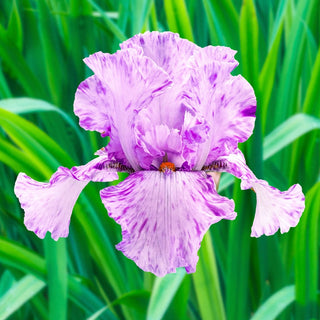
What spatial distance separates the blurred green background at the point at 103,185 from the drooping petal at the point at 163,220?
12.0 inches

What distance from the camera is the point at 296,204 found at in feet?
1.93

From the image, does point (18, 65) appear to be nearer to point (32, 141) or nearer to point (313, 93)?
point (32, 141)

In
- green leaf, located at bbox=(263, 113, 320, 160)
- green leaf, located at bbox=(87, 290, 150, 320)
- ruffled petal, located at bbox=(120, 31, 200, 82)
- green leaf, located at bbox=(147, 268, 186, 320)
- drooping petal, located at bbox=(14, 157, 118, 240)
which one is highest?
ruffled petal, located at bbox=(120, 31, 200, 82)

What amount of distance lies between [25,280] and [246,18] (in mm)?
592

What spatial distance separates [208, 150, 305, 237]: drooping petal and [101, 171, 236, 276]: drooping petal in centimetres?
7

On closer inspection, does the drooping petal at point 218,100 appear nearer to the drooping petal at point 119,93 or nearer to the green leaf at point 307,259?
the drooping petal at point 119,93

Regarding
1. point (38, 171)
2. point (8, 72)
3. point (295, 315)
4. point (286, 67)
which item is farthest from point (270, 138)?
point (8, 72)

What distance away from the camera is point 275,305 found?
2.85 ft

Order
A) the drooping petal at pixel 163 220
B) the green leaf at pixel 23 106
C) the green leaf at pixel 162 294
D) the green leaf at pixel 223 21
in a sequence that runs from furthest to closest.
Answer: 1. the green leaf at pixel 223 21
2. the green leaf at pixel 23 106
3. the green leaf at pixel 162 294
4. the drooping petal at pixel 163 220

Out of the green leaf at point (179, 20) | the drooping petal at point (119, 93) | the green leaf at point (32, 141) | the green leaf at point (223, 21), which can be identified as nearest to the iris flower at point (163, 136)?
the drooping petal at point (119, 93)

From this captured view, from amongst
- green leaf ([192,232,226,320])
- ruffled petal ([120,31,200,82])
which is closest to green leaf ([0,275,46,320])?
green leaf ([192,232,226,320])

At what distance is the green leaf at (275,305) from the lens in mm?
859

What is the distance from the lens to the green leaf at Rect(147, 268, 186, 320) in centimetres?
78

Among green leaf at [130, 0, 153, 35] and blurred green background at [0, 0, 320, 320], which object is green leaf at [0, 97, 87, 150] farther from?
green leaf at [130, 0, 153, 35]
